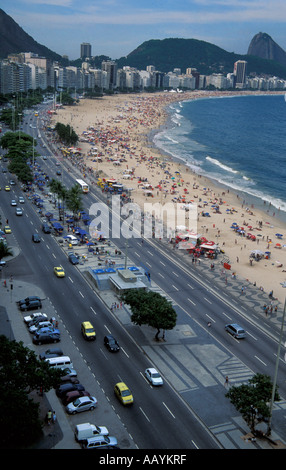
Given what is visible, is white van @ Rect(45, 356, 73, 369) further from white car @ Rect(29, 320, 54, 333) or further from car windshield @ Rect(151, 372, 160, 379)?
car windshield @ Rect(151, 372, 160, 379)

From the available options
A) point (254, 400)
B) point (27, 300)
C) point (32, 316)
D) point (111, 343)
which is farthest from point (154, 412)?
point (27, 300)

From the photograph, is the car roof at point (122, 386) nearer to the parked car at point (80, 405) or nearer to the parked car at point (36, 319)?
the parked car at point (80, 405)

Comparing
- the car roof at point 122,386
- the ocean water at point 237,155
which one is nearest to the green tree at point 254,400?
the car roof at point 122,386

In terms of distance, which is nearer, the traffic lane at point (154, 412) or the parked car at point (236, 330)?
the traffic lane at point (154, 412)

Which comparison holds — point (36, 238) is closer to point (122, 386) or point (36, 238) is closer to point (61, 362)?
point (61, 362)

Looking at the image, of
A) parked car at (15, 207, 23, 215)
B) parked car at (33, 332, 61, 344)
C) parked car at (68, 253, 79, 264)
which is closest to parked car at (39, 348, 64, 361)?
parked car at (33, 332, 61, 344)

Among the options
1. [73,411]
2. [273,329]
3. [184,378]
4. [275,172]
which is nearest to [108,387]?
[73,411]
